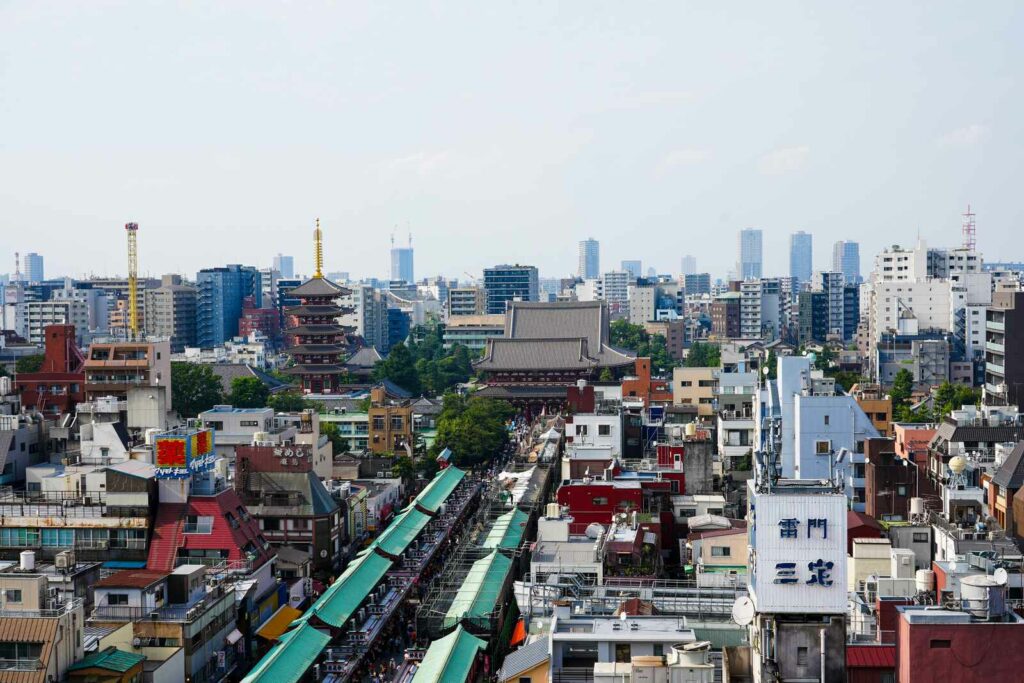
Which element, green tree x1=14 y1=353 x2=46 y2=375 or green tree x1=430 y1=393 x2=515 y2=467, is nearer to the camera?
green tree x1=430 y1=393 x2=515 y2=467

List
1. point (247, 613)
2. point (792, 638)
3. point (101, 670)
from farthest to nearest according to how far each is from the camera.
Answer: point (247, 613) < point (101, 670) < point (792, 638)

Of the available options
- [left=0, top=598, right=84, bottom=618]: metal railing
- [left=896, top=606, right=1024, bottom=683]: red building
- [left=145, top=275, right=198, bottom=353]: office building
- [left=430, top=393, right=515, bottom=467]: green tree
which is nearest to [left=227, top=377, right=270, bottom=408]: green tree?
[left=430, top=393, right=515, bottom=467]: green tree

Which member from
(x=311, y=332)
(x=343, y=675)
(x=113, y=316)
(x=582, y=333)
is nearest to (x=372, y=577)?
(x=343, y=675)

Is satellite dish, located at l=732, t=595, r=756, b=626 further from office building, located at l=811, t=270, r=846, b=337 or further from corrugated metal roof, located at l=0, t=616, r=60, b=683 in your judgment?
office building, located at l=811, t=270, r=846, b=337

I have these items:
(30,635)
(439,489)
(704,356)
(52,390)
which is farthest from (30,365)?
(30,635)

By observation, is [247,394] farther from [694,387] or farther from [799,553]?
[799,553]

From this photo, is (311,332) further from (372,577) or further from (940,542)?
(940,542)
